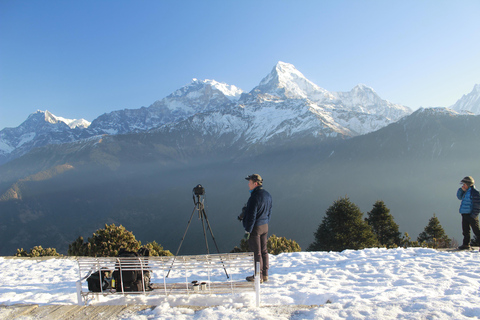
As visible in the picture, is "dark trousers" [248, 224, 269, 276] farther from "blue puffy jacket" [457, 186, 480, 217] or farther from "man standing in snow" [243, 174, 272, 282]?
"blue puffy jacket" [457, 186, 480, 217]

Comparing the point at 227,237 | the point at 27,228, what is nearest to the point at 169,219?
the point at 227,237

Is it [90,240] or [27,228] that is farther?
[27,228]

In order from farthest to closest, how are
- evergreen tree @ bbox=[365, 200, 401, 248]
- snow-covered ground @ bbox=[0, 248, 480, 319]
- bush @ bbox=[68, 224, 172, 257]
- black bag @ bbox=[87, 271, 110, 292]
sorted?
evergreen tree @ bbox=[365, 200, 401, 248] < bush @ bbox=[68, 224, 172, 257] < black bag @ bbox=[87, 271, 110, 292] < snow-covered ground @ bbox=[0, 248, 480, 319]

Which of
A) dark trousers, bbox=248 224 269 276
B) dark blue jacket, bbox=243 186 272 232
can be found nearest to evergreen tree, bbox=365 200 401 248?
dark trousers, bbox=248 224 269 276

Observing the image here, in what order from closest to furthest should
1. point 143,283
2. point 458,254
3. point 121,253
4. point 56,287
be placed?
point 143,283, point 121,253, point 56,287, point 458,254

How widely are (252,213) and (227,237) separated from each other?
427 feet

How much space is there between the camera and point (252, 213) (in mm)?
5477

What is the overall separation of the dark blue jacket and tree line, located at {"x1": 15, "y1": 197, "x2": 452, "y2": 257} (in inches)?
284

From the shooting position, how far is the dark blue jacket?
5468 mm

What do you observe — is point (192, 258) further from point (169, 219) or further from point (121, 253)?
point (169, 219)

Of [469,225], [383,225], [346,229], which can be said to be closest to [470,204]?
[469,225]

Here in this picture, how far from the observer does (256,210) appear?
5484 millimetres

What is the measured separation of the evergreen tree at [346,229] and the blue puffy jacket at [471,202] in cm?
1012

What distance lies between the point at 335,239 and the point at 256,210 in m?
15.5
